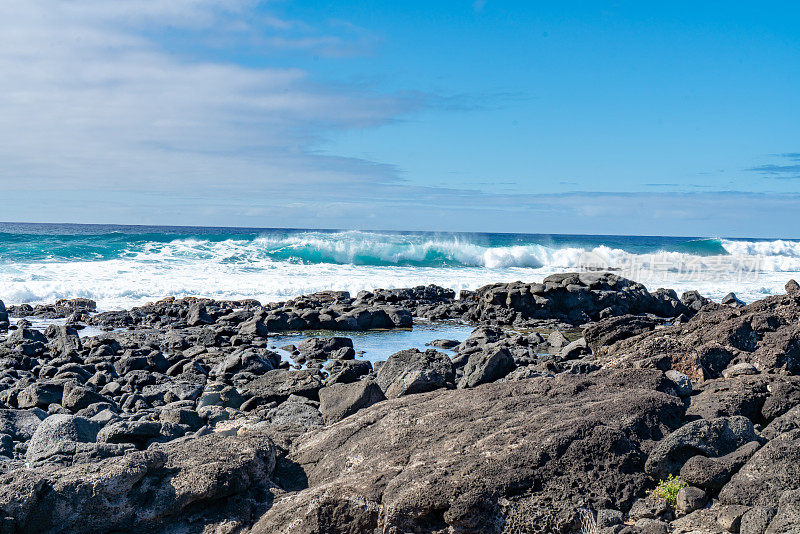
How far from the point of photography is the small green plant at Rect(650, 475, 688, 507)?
5102 mm

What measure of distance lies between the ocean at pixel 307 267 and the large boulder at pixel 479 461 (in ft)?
72.2

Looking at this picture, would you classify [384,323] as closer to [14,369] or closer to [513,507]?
[14,369]

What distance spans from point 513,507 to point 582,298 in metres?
20.9

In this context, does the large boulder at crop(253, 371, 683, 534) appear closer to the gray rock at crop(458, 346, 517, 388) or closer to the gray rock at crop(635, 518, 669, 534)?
the gray rock at crop(635, 518, 669, 534)

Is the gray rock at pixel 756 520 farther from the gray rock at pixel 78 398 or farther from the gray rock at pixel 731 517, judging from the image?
the gray rock at pixel 78 398

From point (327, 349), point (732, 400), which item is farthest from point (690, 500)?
point (327, 349)

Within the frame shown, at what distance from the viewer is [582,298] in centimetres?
2494

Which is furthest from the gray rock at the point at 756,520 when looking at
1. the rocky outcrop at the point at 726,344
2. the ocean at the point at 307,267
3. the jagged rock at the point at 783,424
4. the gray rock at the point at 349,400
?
the ocean at the point at 307,267

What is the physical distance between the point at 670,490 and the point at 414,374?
320cm

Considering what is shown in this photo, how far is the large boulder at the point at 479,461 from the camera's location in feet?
15.9

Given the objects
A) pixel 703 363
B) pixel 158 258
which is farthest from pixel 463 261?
pixel 703 363

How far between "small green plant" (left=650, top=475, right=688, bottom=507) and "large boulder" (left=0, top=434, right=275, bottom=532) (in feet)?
9.85

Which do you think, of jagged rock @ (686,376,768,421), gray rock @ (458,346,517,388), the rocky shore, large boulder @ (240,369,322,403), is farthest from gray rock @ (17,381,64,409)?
jagged rock @ (686,376,768,421)

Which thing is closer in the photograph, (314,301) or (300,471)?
(300,471)
